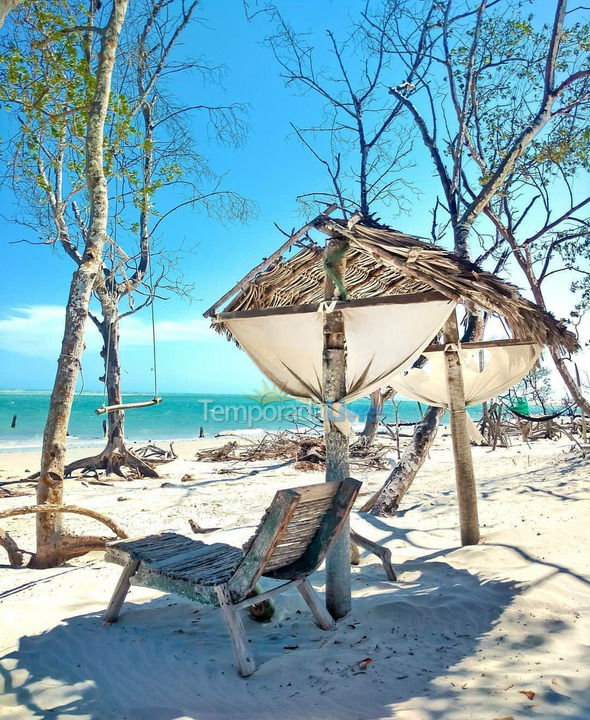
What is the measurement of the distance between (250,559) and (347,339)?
1.74 meters

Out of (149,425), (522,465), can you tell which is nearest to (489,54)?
(522,465)

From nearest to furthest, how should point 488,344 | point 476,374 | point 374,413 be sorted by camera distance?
1. point 488,344
2. point 476,374
3. point 374,413

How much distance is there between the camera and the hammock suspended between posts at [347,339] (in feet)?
11.4

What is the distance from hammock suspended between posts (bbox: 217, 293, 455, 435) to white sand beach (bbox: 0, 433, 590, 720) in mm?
1271

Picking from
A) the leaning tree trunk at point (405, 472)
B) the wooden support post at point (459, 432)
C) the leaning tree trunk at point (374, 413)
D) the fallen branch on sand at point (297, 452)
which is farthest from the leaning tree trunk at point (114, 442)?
the wooden support post at point (459, 432)

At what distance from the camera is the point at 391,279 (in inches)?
179

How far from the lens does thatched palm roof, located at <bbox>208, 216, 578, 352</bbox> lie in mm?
3336

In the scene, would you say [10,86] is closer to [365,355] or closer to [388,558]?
[365,355]

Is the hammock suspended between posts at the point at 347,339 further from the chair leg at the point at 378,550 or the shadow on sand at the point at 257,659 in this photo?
the shadow on sand at the point at 257,659

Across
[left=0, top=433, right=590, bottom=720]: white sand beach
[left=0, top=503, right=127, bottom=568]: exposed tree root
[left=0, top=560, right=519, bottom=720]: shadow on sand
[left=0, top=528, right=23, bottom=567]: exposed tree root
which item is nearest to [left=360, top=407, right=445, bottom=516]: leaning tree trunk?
[left=0, top=433, right=590, bottom=720]: white sand beach

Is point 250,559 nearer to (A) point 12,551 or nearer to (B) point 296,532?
(B) point 296,532

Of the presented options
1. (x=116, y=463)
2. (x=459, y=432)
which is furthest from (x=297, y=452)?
(x=459, y=432)

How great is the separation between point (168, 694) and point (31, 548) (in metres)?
3.68

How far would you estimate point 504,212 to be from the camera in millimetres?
9742
